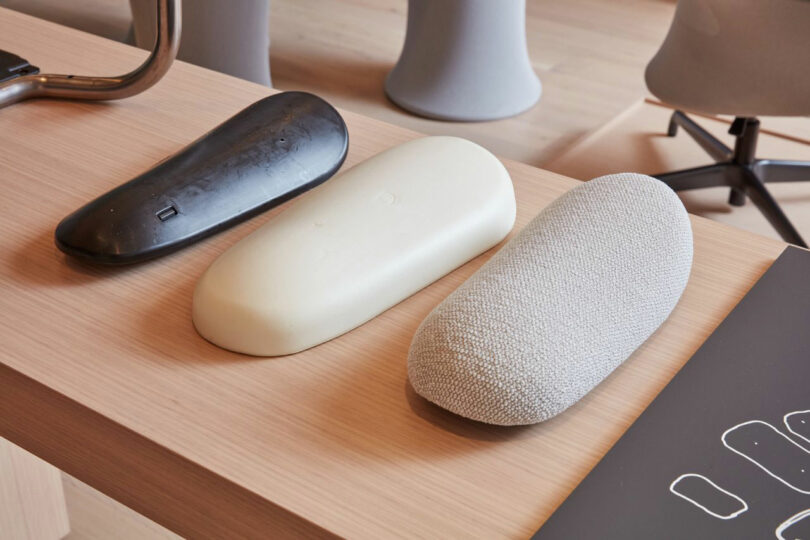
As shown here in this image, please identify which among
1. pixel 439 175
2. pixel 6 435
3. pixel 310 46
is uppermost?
pixel 439 175

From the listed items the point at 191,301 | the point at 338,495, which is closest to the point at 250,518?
the point at 338,495

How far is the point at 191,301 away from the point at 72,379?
0.08 metres

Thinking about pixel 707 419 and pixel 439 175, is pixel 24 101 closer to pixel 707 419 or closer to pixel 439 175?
pixel 439 175

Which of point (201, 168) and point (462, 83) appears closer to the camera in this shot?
point (201, 168)

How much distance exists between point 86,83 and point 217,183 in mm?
215

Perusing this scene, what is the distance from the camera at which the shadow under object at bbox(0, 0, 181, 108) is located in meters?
0.67

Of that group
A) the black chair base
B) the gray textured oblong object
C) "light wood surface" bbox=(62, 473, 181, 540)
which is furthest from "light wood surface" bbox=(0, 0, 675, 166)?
the gray textured oblong object

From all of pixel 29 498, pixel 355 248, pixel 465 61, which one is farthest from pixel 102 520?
pixel 465 61

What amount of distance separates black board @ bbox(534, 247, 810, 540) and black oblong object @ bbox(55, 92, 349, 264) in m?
0.27

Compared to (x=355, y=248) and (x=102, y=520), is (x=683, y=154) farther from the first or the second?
(x=355, y=248)

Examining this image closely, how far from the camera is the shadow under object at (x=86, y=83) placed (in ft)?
2.19

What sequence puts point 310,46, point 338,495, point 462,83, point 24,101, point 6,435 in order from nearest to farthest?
1. point 338,495
2. point 6,435
3. point 24,101
4. point 462,83
5. point 310,46

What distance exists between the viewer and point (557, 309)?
1.43ft

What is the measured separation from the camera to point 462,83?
2.09 metres
